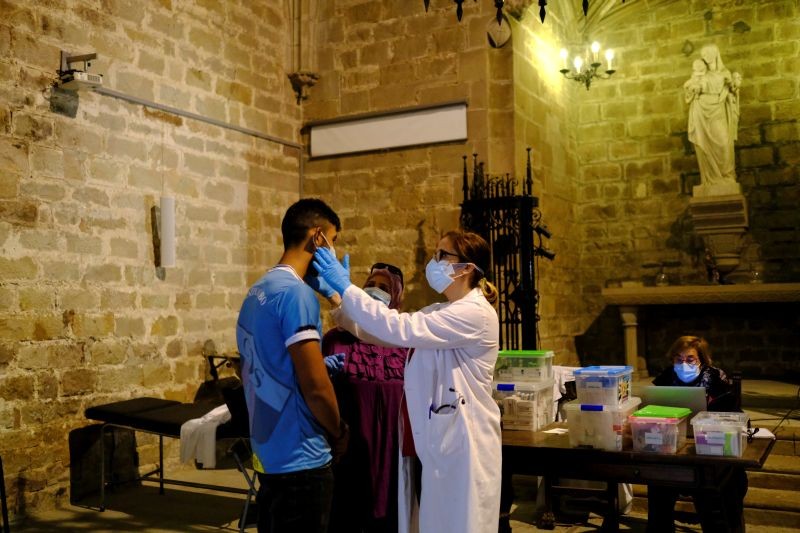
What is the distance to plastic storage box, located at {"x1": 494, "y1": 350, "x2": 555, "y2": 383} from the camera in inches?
128

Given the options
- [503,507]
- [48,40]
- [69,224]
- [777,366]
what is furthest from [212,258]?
[777,366]

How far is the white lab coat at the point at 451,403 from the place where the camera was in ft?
8.93

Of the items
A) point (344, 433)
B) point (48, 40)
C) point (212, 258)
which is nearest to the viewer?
point (344, 433)

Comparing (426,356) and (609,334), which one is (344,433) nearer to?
(426,356)

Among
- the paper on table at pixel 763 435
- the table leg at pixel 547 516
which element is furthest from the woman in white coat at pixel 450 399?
the table leg at pixel 547 516

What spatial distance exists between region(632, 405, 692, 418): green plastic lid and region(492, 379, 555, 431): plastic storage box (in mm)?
457

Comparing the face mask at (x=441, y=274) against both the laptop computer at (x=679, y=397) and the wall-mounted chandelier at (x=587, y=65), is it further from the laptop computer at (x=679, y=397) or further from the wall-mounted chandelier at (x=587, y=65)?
the wall-mounted chandelier at (x=587, y=65)

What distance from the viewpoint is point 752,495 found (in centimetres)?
477

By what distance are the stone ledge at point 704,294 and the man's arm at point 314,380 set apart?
6.19 m

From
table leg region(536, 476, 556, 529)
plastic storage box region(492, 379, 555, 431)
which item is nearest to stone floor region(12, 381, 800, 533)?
table leg region(536, 476, 556, 529)

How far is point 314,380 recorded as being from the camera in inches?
88.1

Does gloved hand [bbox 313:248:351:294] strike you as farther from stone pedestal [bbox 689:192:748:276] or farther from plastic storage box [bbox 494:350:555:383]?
stone pedestal [bbox 689:192:748:276]

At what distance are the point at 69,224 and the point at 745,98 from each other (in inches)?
268

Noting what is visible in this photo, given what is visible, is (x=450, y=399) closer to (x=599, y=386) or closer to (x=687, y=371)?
(x=599, y=386)
